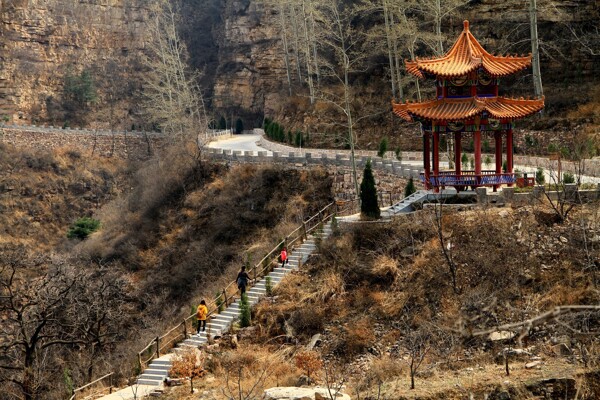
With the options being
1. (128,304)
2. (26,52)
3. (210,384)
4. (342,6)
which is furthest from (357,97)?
(26,52)

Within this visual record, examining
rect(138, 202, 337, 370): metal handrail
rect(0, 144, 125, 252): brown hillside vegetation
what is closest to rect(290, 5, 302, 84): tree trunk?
rect(0, 144, 125, 252): brown hillside vegetation

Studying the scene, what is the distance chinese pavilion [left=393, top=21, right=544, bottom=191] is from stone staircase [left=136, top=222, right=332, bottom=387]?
183 inches

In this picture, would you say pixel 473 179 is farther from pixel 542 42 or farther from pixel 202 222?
pixel 202 222

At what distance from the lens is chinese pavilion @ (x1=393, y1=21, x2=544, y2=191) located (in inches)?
1027

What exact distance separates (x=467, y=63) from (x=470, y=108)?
1.58 metres

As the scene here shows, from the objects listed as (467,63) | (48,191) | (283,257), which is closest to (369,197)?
(283,257)

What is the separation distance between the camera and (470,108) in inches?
1029

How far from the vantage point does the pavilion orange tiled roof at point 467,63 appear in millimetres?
26078

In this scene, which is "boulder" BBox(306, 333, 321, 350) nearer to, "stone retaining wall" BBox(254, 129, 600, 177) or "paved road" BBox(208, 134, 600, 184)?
"stone retaining wall" BBox(254, 129, 600, 177)

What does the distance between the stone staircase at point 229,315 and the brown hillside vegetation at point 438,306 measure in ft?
2.01

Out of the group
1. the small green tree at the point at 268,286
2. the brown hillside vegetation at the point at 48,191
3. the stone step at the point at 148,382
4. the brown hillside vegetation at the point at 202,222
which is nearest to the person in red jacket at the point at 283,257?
the small green tree at the point at 268,286

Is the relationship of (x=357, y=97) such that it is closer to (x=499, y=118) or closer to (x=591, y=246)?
(x=499, y=118)

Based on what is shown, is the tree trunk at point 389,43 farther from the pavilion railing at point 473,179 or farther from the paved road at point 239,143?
the pavilion railing at point 473,179

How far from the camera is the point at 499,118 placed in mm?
26031
